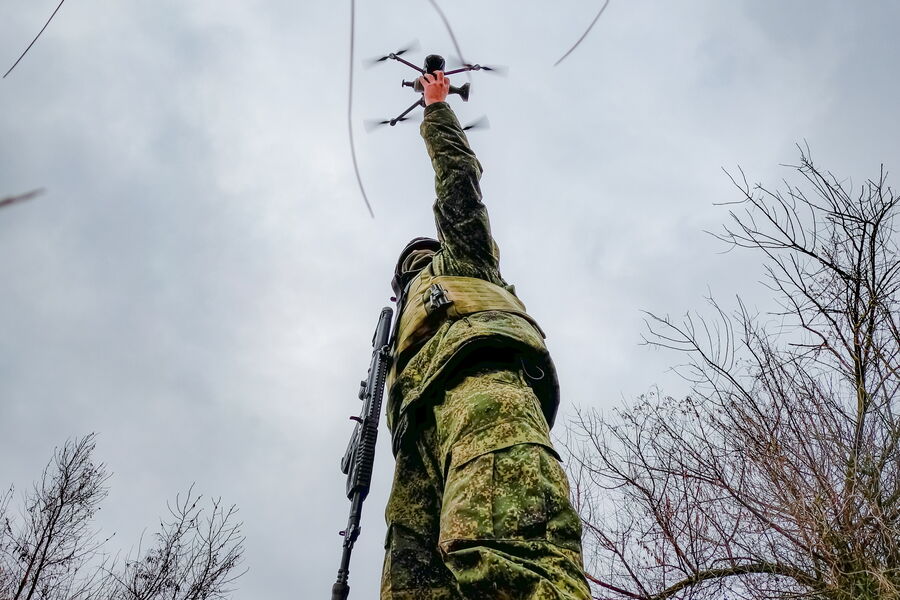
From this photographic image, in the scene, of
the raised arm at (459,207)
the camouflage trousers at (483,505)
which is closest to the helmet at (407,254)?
the raised arm at (459,207)

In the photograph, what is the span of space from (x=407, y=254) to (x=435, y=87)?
3.39ft

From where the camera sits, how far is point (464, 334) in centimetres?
300

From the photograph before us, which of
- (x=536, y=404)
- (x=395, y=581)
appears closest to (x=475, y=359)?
(x=536, y=404)

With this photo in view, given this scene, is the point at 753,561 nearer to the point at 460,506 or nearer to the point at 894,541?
the point at 894,541

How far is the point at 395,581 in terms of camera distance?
9.77ft

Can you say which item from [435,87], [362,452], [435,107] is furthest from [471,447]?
[435,87]

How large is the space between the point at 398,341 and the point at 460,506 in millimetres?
1278

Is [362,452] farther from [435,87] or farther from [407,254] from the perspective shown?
[435,87]

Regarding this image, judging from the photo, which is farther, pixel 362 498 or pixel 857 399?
pixel 857 399

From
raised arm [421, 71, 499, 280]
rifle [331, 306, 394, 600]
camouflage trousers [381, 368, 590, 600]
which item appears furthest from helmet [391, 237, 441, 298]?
camouflage trousers [381, 368, 590, 600]

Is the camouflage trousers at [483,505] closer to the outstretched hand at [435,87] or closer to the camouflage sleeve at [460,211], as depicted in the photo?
the camouflage sleeve at [460,211]

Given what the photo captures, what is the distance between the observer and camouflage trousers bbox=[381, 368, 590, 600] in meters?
2.26

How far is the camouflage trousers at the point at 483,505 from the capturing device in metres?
2.26

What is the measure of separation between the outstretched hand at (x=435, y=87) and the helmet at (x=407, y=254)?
0.86m
